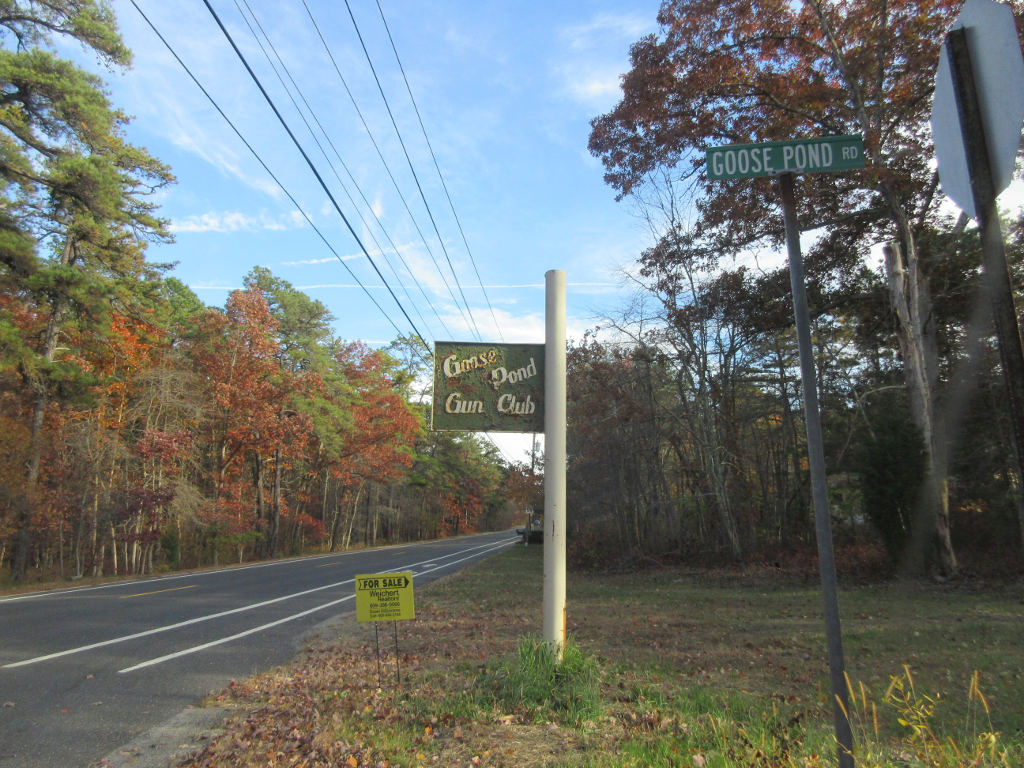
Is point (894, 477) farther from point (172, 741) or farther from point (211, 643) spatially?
point (172, 741)

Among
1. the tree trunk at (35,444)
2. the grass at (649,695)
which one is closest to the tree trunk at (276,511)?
the tree trunk at (35,444)

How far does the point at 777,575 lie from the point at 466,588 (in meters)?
7.73

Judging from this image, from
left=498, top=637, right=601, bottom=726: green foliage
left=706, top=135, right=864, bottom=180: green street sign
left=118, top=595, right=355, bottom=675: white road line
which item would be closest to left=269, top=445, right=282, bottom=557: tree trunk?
left=118, top=595, right=355, bottom=675: white road line

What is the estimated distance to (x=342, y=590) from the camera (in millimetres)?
14148

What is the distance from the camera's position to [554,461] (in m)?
5.52

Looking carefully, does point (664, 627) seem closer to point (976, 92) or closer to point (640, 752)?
point (640, 752)

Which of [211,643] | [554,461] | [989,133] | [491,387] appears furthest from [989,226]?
[211,643]

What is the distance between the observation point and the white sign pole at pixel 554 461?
17.6ft

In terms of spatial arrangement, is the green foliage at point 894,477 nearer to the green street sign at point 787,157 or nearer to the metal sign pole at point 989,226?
the green street sign at point 787,157

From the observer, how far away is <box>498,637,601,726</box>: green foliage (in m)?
4.65

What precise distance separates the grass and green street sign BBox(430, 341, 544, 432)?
80.4 inches

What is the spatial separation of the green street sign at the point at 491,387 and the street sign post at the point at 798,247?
10.4 feet

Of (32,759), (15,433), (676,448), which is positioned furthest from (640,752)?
(15,433)

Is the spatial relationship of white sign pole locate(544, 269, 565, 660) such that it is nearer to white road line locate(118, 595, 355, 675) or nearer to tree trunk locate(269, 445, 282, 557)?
white road line locate(118, 595, 355, 675)
